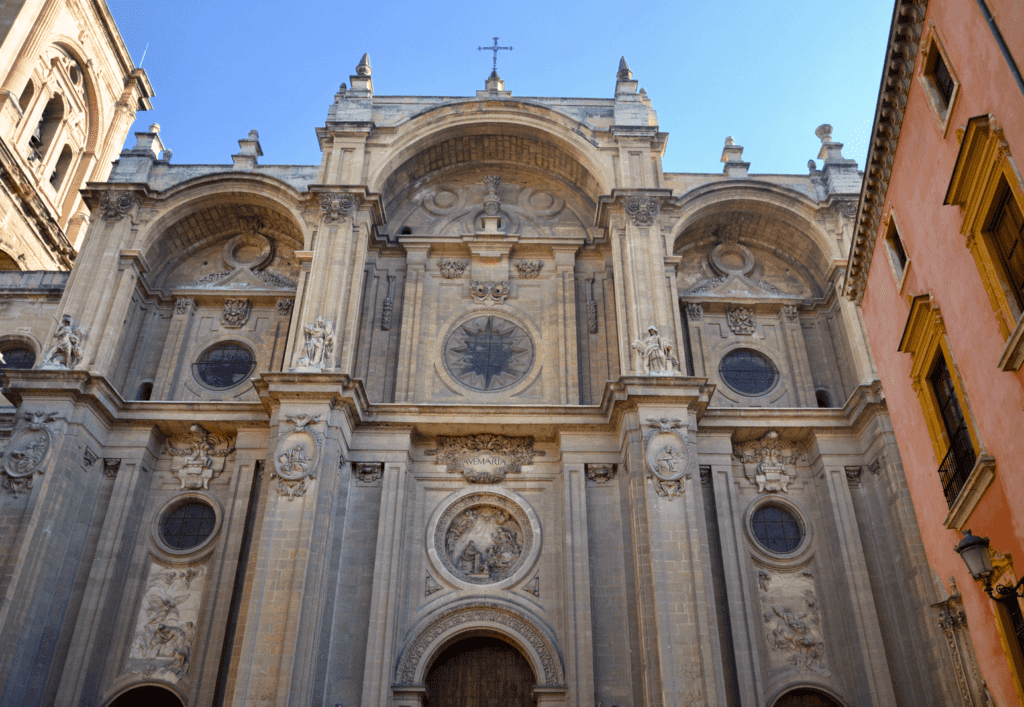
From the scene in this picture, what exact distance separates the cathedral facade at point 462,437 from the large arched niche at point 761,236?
0.31 feet

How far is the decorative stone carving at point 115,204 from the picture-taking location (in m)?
23.2

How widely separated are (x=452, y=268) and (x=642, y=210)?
5.76 m

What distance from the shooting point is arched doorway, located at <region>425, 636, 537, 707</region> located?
18312mm

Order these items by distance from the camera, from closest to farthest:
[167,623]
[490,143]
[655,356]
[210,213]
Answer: [167,623]
[655,356]
[210,213]
[490,143]

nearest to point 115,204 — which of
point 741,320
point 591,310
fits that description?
point 591,310

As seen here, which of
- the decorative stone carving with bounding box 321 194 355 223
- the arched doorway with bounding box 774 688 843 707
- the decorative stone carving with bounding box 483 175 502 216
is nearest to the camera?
the arched doorway with bounding box 774 688 843 707

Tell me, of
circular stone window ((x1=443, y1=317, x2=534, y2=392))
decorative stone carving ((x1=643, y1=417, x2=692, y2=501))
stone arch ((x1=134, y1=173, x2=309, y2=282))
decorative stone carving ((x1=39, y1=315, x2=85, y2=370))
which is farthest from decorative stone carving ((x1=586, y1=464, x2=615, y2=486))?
decorative stone carving ((x1=39, y1=315, x2=85, y2=370))

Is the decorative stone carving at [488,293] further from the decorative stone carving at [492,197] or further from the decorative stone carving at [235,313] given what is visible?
the decorative stone carving at [235,313]

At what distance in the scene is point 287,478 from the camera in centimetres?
1808

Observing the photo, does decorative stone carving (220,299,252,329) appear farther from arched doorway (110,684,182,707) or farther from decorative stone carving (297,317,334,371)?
arched doorway (110,684,182,707)

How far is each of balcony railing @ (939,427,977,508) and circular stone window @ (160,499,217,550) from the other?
16.2 m

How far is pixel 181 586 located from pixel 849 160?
22.1 m

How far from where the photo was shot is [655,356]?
A: 20.0 meters

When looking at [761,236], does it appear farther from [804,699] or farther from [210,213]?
[210,213]
